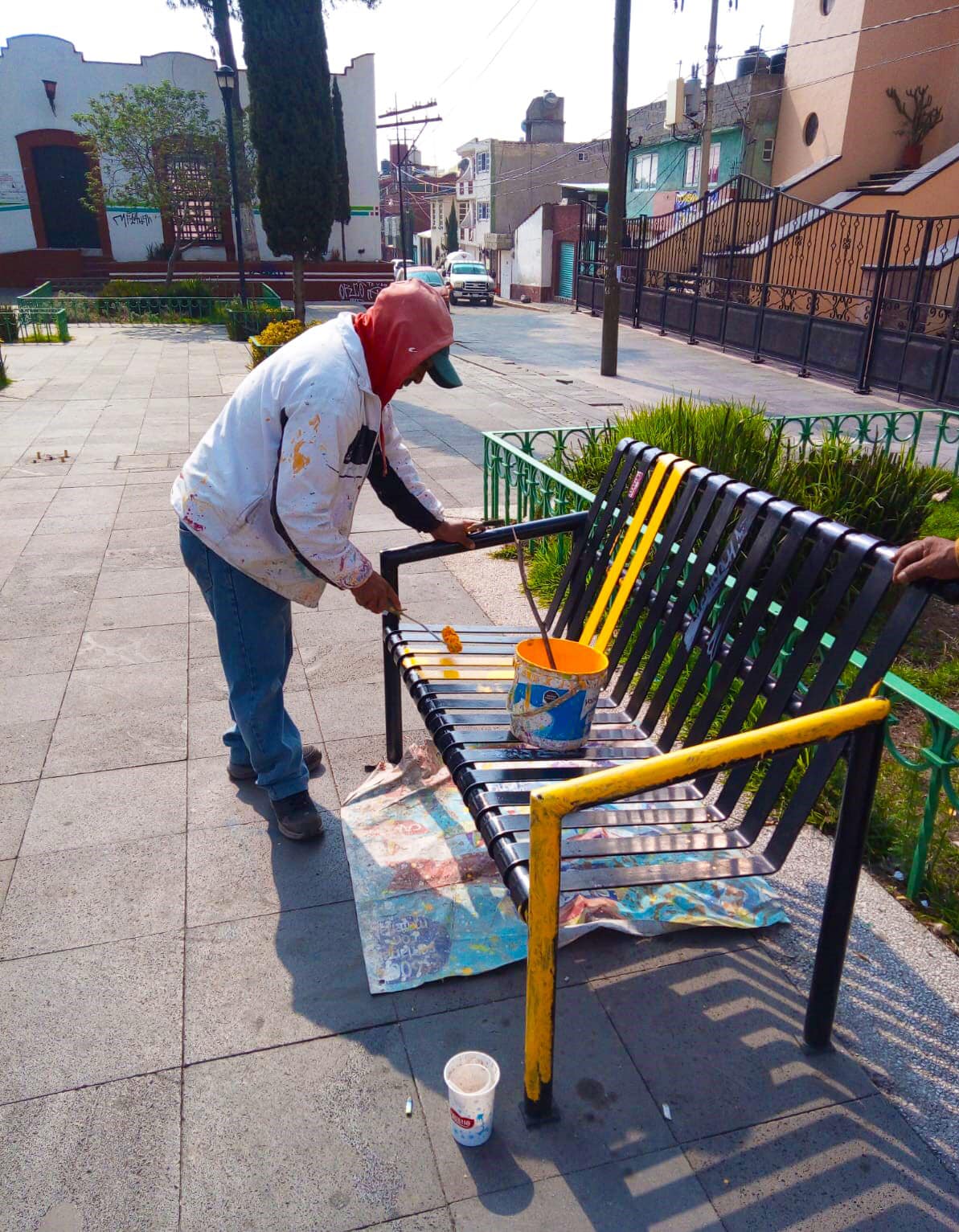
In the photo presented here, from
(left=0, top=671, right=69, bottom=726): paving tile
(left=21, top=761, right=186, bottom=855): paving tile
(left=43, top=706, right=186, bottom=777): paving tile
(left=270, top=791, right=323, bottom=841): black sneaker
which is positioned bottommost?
(left=0, top=671, right=69, bottom=726): paving tile

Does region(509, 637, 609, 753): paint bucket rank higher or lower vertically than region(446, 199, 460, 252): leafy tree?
lower

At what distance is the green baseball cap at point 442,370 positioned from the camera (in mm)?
2426

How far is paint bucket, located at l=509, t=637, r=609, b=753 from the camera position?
2424 mm

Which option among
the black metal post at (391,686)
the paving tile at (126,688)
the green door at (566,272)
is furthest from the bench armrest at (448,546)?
the green door at (566,272)

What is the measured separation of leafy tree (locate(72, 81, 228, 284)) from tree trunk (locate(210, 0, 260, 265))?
0.79 m

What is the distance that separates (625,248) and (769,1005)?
21.2 m

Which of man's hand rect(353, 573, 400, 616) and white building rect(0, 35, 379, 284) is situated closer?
man's hand rect(353, 573, 400, 616)

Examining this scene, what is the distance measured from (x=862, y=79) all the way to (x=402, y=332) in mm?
24633

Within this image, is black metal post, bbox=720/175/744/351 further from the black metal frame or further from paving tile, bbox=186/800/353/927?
paving tile, bbox=186/800/353/927

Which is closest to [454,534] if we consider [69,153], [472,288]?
[472,288]

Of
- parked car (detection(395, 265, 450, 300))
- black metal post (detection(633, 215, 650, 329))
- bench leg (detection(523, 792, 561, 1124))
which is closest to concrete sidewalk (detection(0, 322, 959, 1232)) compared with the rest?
bench leg (detection(523, 792, 561, 1124))

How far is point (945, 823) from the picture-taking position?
300cm

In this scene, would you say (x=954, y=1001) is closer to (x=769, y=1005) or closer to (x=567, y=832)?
(x=769, y=1005)

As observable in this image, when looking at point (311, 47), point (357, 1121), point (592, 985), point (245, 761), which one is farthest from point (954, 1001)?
point (311, 47)
